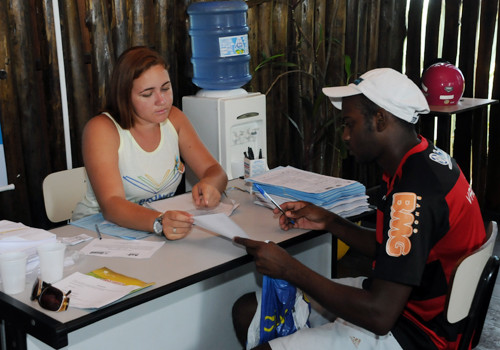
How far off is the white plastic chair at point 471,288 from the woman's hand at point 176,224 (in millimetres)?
991

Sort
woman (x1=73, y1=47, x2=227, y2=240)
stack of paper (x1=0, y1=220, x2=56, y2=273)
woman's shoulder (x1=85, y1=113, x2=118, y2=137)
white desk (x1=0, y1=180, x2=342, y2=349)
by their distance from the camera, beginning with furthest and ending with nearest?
1. woman's shoulder (x1=85, y1=113, x2=118, y2=137)
2. woman (x1=73, y1=47, x2=227, y2=240)
3. stack of paper (x1=0, y1=220, x2=56, y2=273)
4. white desk (x1=0, y1=180, x2=342, y2=349)

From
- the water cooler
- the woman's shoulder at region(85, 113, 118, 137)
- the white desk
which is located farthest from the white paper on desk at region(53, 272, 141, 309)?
the water cooler

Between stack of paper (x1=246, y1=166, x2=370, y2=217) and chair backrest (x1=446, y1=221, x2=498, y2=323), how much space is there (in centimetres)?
86

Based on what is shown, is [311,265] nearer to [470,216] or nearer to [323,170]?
[470,216]

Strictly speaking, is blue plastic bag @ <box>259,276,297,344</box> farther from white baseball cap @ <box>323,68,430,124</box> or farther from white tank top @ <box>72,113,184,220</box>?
white tank top @ <box>72,113,184,220</box>

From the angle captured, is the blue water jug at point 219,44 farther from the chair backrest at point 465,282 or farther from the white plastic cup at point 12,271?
the chair backrest at point 465,282

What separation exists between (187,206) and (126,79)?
0.65 meters

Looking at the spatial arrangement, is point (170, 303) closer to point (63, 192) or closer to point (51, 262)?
point (51, 262)

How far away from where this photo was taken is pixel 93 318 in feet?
5.82

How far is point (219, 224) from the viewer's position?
2213 mm

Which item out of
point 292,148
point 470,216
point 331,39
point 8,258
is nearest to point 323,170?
point 292,148

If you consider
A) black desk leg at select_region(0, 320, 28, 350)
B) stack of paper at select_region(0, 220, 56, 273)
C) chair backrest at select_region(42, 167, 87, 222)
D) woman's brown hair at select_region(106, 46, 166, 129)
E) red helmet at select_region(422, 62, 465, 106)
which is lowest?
black desk leg at select_region(0, 320, 28, 350)

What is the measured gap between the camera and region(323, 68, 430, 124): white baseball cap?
202 cm

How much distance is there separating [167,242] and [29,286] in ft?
1.83
